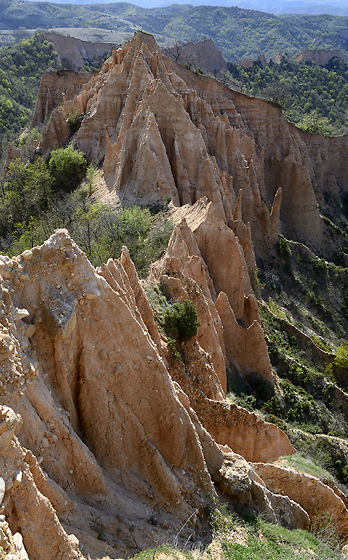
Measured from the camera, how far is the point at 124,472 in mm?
7684

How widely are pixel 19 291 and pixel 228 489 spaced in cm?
624

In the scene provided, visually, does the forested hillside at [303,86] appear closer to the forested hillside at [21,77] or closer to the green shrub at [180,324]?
the forested hillside at [21,77]

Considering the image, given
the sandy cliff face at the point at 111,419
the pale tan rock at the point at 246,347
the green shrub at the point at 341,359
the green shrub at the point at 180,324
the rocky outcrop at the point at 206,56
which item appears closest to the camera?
the sandy cliff face at the point at 111,419

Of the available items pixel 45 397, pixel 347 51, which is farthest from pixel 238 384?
pixel 347 51

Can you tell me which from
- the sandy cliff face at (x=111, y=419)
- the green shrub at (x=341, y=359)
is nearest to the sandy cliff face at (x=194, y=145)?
the sandy cliff face at (x=111, y=419)

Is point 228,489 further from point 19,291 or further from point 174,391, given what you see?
point 19,291

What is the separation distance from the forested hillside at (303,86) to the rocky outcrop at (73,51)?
33132mm

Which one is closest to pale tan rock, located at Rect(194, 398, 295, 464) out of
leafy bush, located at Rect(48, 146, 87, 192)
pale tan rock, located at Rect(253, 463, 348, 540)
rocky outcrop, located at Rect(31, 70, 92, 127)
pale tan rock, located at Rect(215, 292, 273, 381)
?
pale tan rock, located at Rect(253, 463, 348, 540)

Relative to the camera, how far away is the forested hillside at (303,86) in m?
79.5

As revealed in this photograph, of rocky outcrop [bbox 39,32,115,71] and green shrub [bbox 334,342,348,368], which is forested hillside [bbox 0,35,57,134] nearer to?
rocky outcrop [bbox 39,32,115,71]

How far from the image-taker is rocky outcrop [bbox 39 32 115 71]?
314 ft

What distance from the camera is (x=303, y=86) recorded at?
292 ft

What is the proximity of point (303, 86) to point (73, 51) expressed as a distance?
53.4 meters

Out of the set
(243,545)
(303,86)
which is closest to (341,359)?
(243,545)
